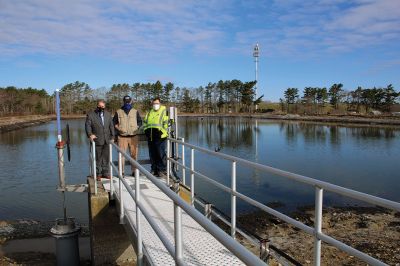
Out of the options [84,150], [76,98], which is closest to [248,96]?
[76,98]

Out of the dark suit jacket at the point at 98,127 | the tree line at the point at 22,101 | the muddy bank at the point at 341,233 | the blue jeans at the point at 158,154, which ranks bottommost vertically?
the muddy bank at the point at 341,233

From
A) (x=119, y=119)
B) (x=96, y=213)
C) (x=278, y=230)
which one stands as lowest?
(x=278, y=230)

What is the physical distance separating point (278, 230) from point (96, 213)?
25.4 feet

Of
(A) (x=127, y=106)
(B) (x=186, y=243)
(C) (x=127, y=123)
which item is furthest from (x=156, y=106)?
(B) (x=186, y=243)

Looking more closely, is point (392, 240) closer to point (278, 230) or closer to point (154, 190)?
point (278, 230)

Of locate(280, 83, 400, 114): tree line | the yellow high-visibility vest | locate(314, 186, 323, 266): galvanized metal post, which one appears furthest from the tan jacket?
locate(280, 83, 400, 114): tree line

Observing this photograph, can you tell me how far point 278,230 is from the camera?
13.2 m

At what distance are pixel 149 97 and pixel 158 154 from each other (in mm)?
110343

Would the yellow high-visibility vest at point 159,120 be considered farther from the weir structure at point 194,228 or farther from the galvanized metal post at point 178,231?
the galvanized metal post at point 178,231

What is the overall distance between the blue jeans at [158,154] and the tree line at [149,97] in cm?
9610

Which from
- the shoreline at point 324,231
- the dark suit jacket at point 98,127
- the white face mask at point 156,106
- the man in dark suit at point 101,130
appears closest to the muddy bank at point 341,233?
the shoreline at point 324,231

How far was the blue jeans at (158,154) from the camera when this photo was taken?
8.96 m

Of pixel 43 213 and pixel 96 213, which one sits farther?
pixel 43 213

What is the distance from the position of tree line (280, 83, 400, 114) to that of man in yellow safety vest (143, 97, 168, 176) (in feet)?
281
